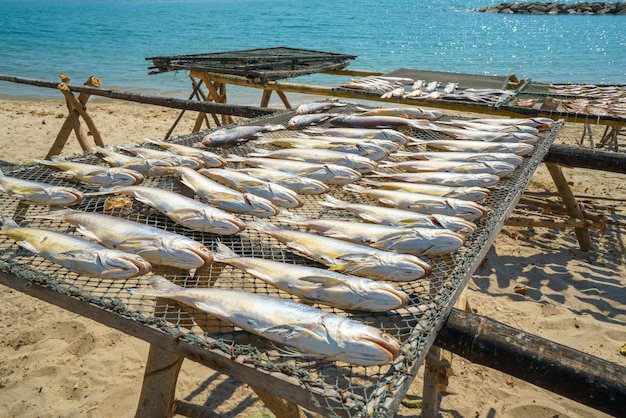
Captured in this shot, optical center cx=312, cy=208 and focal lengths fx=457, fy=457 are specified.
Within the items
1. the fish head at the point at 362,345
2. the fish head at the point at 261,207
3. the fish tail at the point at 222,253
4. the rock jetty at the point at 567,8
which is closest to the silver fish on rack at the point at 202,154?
the fish head at the point at 261,207

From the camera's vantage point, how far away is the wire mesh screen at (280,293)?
5.42 ft

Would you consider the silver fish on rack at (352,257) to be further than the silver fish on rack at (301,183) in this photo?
No

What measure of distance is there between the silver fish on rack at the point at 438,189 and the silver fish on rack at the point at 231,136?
5.07 ft

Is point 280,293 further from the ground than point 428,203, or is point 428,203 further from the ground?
point 428,203

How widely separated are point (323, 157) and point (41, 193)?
85.4 inches

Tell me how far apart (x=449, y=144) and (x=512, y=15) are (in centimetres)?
8082

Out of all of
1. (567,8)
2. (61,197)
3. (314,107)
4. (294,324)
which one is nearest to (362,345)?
(294,324)

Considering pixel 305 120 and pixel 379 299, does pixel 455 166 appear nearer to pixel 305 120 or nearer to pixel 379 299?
pixel 305 120

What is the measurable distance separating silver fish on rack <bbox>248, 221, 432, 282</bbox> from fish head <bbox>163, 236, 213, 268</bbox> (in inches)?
19.6

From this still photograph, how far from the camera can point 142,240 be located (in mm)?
2504

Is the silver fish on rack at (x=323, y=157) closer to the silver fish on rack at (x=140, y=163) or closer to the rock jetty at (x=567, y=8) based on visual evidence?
the silver fish on rack at (x=140, y=163)

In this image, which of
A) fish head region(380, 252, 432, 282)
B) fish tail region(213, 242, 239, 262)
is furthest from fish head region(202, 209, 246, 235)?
fish head region(380, 252, 432, 282)

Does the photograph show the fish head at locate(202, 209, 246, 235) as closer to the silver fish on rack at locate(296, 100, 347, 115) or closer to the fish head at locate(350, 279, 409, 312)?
the fish head at locate(350, 279, 409, 312)

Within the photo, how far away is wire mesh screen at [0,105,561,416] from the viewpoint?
65.1 inches
